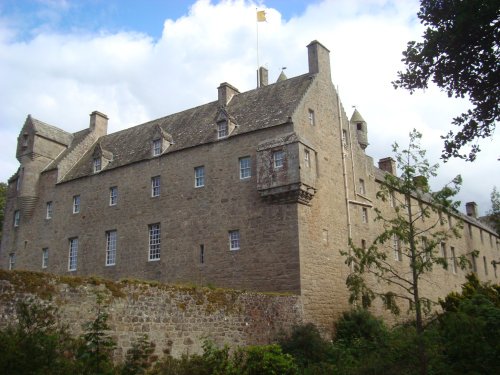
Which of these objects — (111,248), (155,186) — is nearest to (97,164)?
(155,186)

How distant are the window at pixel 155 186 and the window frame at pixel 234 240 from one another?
619 centimetres

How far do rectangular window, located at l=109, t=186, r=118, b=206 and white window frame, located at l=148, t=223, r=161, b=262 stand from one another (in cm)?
390

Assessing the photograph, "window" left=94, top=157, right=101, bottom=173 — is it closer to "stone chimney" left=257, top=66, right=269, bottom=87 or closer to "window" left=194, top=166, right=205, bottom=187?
"window" left=194, top=166, right=205, bottom=187

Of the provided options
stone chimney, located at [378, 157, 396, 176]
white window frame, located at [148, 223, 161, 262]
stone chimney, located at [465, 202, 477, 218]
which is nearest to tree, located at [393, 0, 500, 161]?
white window frame, located at [148, 223, 161, 262]

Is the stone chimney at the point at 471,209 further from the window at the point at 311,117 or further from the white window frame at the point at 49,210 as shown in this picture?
the white window frame at the point at 49,210

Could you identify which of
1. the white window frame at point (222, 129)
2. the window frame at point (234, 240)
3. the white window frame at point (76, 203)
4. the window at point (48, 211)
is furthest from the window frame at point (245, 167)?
the window at point (48, 211)

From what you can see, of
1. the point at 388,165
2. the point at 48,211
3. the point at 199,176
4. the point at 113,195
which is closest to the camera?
the point at 199,176

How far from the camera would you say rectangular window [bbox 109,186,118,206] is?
105ft

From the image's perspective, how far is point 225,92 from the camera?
104 feet

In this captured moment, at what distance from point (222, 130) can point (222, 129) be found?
7cm

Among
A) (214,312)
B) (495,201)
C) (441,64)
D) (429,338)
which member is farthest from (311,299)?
(495,201)

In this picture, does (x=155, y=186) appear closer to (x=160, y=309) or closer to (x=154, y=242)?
(x=154, y=242)

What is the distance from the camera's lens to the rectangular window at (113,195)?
3198 centimetres

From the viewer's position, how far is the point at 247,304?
63.7 ft
